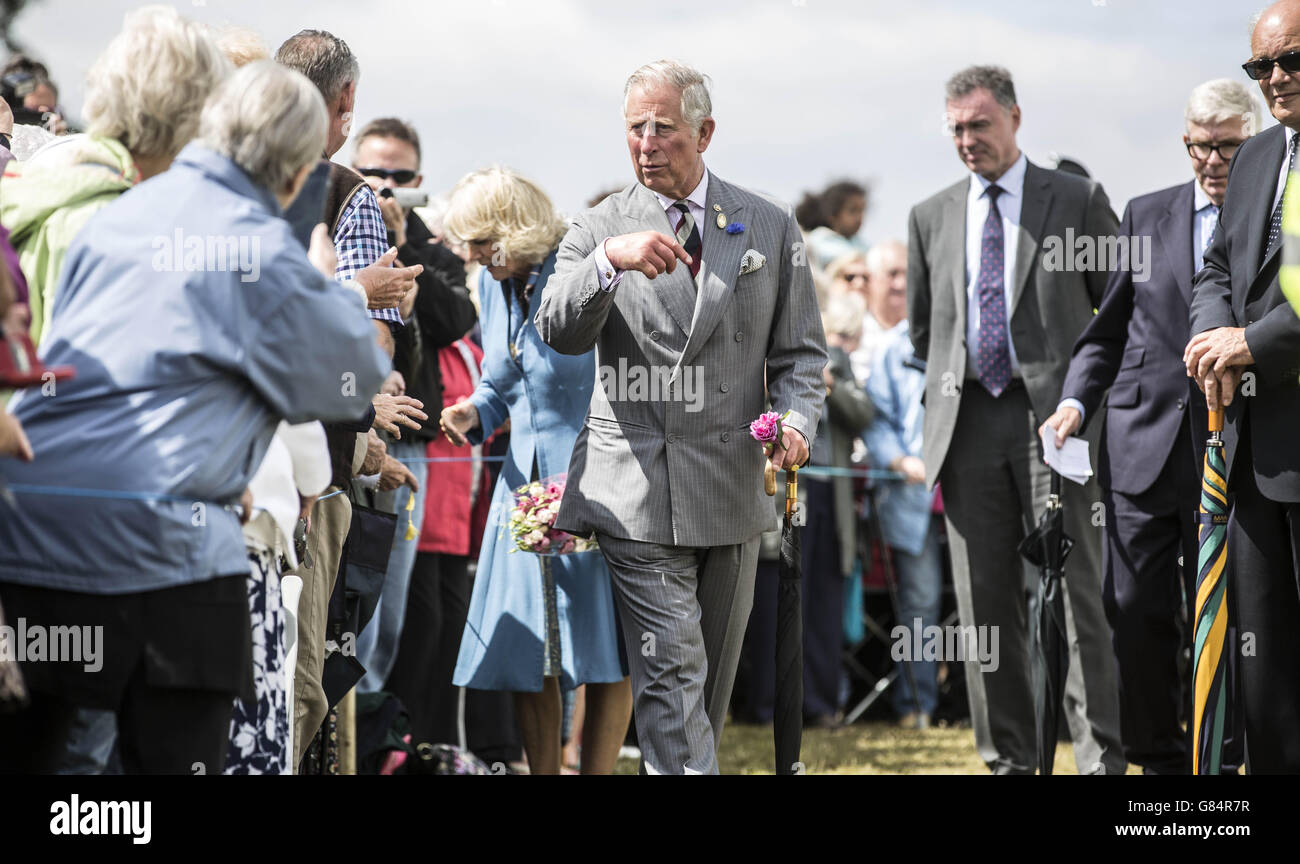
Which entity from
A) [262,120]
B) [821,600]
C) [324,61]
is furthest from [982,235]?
[262,120]

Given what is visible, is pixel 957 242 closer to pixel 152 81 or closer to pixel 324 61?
pixel 324 61

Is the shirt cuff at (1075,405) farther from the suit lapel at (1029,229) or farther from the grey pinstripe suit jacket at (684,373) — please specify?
the grey pinstripe suit jacket at (684,373)

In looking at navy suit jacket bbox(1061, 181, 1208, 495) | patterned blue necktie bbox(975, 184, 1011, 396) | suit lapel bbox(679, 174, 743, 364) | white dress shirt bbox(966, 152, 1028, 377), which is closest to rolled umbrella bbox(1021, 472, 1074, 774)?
navy suit jacket bbox(1061, 181, 1208, 495)

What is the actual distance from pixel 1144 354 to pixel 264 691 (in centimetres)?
360

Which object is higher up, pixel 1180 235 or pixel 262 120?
pixel 1180 235

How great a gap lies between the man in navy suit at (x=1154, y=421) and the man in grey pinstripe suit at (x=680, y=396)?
56.2 inches

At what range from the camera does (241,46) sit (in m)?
4.56

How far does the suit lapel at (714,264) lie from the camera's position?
4.62 meters

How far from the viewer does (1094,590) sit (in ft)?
20.3

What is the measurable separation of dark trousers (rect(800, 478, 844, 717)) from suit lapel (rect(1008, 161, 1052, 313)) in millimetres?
3012
